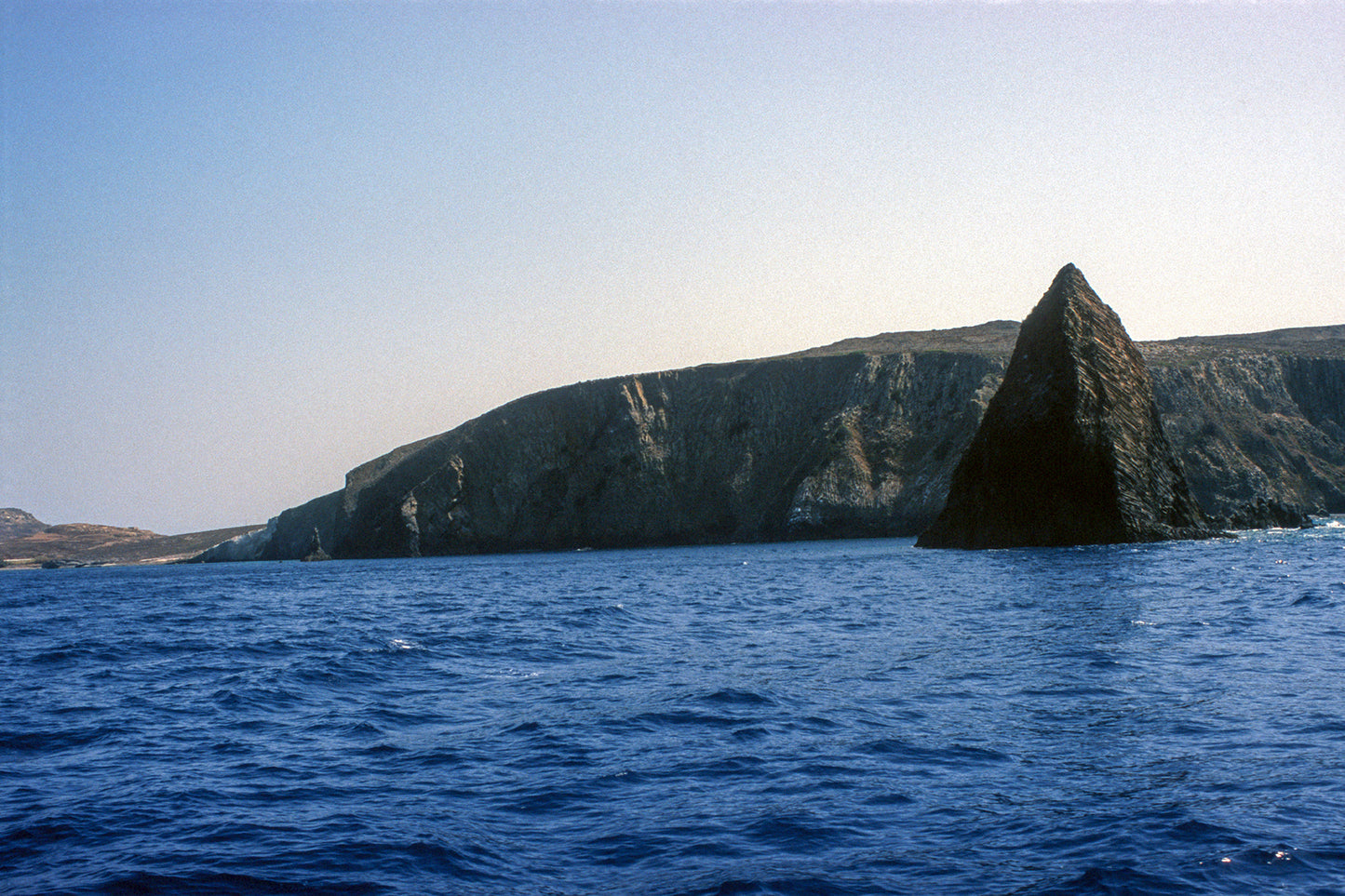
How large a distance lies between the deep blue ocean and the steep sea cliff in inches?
3123

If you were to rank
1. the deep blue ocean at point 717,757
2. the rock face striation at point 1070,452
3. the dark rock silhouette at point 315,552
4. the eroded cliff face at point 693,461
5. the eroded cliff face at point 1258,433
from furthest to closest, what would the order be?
the dark rock silhouette at point 315,552 < the eroded cliff face at point 693,461 < the eroded cliff face at point 1258,433 < the rock face striation at point 1070,452 < the deep blue ocean at point 717,757

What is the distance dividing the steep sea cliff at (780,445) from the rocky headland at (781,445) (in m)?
0.24

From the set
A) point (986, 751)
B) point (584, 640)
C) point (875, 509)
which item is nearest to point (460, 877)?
point (986, 751)

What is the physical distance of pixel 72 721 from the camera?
17594 millimetres

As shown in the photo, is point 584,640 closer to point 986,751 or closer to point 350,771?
point 350,771

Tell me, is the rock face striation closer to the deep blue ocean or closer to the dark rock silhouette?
the deep blue ocean

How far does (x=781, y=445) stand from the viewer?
124m

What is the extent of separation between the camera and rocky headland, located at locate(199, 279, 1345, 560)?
10231 cm

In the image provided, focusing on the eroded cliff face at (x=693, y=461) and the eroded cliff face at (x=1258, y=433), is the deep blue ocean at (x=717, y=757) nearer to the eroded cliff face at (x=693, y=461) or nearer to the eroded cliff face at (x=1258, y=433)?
the eroded cliff face at (x=1258, y=433)

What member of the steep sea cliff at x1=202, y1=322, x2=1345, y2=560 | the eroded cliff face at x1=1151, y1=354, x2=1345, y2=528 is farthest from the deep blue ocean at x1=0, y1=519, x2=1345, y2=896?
the steep sea cliff at x1=202, y1=322, x2=1345, y2=560

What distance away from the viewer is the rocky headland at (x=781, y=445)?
102m

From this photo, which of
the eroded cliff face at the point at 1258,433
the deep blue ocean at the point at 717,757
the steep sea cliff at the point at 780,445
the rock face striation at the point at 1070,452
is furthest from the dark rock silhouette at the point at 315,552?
the deep blue ocean at the point at 717,757

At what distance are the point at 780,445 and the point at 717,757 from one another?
112 metres

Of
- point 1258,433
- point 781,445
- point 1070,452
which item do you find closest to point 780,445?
point 781,445
